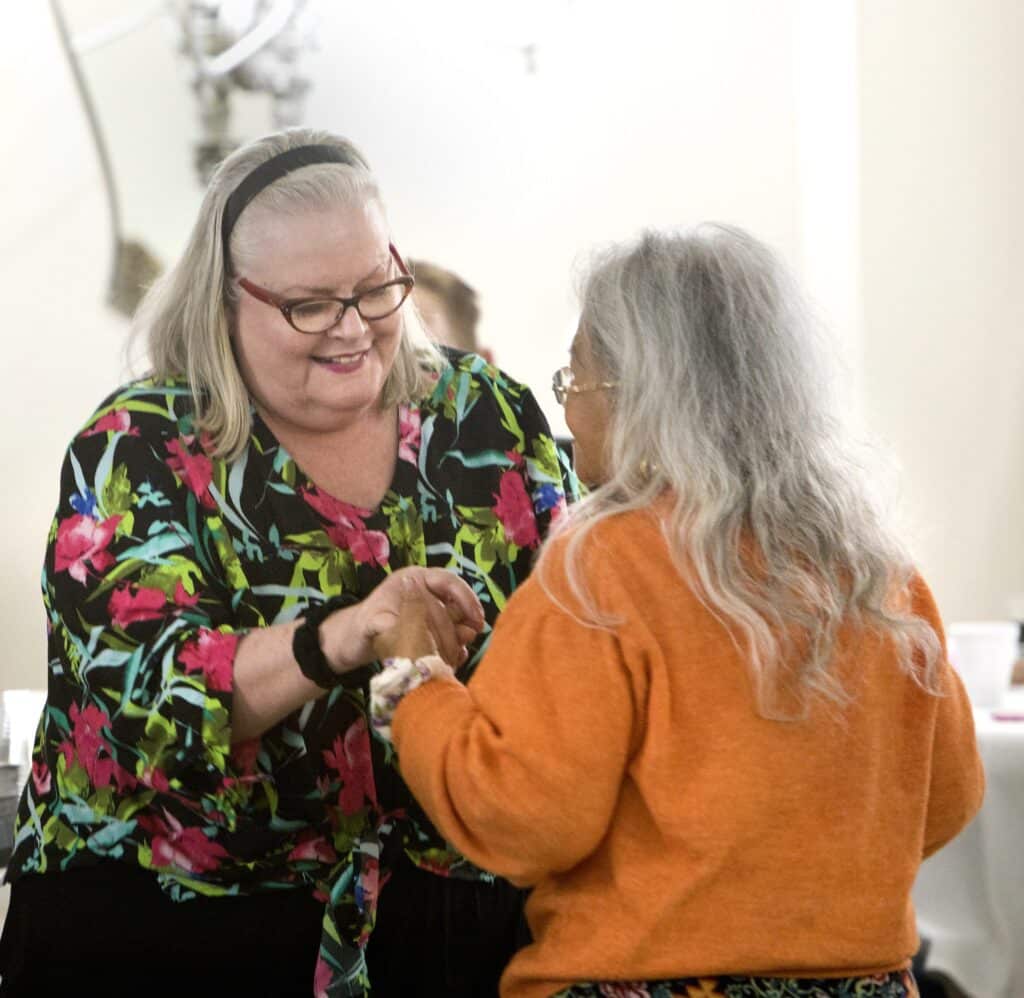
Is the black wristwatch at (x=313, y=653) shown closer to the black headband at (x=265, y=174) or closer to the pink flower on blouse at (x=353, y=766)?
the pink flower on blouse at (x=353, y=766)

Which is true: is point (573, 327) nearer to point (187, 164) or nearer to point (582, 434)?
point (582, 434)

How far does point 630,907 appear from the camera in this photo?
1.33 metres

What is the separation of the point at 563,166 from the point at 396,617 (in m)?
2.59

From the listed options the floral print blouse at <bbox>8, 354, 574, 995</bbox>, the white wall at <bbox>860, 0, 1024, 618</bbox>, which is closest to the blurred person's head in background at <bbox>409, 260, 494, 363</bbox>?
the white wall at <bbox>860, 0, 1024, 618</bbox>

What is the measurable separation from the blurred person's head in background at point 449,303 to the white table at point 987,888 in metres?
1.61

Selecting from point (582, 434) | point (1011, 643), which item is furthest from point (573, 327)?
point (1011, 643)

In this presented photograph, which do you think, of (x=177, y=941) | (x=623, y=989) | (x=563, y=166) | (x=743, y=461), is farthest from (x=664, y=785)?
(x=563, y=166)

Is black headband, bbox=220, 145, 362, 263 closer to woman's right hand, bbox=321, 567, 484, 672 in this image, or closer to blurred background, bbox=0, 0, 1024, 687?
woman's right hand, bbox=321, 567, 484, 672

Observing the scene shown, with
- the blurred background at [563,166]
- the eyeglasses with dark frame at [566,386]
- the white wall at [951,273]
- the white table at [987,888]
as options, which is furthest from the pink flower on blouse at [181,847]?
the white wall at [951,273]

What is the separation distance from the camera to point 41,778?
1.72 meters

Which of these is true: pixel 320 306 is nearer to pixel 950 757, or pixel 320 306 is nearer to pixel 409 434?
Result: pixel 409 434

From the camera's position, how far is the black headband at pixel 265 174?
1699 millimetres

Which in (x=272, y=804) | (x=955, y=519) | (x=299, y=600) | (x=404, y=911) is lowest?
(x=955, y=519)

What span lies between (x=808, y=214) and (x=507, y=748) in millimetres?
3183
